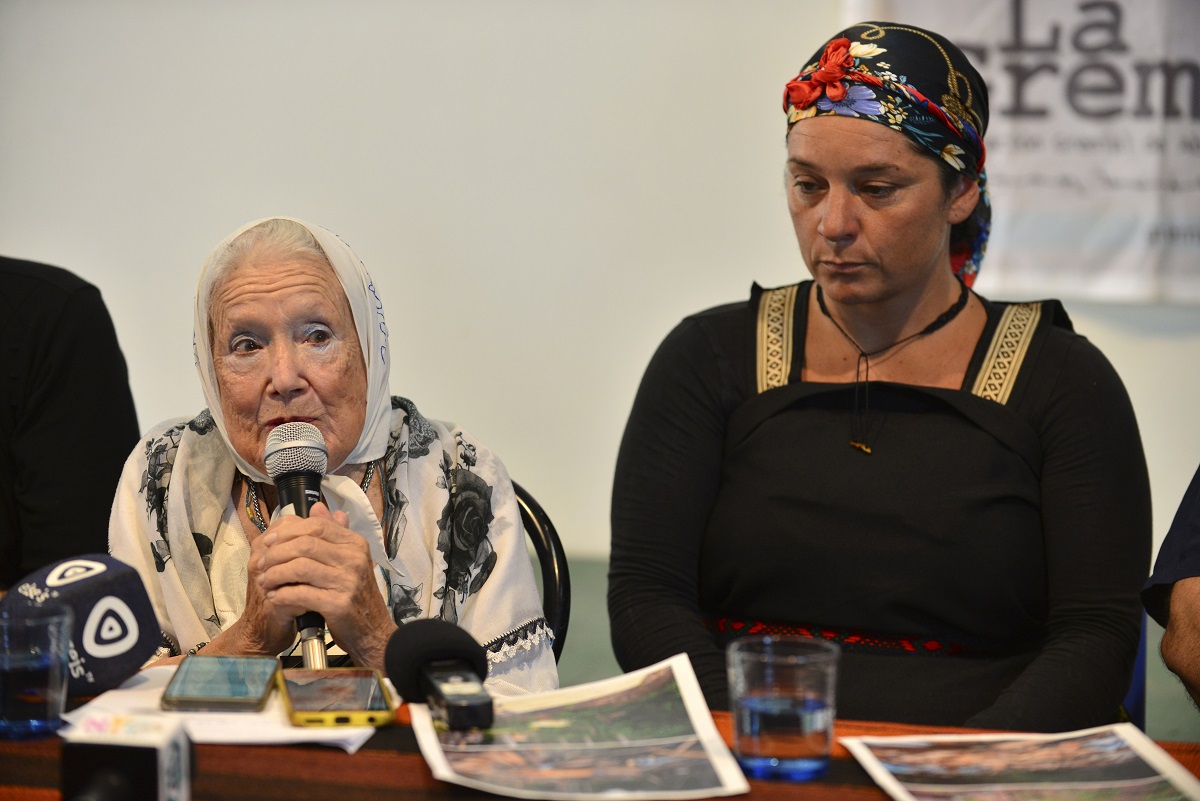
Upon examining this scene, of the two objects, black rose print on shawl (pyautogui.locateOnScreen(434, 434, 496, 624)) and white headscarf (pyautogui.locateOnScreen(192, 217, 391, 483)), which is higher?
white headscarf (pyautogui.locateOnScreen(192, 217, 391, 483))

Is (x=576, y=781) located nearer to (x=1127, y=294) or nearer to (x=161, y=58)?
(x=1127, y=294)

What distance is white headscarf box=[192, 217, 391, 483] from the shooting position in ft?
6.36

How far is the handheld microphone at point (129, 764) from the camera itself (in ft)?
3.34

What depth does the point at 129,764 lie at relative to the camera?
1033 millimetres

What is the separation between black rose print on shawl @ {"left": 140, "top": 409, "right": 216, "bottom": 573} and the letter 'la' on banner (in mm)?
3425

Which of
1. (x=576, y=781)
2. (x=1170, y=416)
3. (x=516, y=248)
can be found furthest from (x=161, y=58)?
(x=576, y=781)

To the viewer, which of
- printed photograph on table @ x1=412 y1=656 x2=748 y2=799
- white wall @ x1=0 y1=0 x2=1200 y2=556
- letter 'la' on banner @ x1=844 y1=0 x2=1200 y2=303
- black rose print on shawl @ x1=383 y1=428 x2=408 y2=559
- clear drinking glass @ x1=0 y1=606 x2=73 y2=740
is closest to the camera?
printed photograph on table @ x1=412 y1=656 x2=748 y2=799

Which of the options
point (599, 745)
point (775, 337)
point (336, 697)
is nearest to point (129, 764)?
point (336, 697)

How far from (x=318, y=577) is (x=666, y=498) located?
72 centimetres

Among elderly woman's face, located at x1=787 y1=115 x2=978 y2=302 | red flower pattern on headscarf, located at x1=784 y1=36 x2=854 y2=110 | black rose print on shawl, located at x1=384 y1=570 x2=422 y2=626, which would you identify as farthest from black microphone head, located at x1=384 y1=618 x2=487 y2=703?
red flower pattern on headscarf, located at x1=784 y1=36 x2=854 y2=110

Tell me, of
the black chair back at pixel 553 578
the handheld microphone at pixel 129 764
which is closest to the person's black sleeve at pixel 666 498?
the black chair back at pixel 553 578

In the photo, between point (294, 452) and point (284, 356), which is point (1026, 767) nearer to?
point (294, 452)

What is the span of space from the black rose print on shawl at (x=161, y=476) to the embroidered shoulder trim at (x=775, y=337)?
0.97 metres

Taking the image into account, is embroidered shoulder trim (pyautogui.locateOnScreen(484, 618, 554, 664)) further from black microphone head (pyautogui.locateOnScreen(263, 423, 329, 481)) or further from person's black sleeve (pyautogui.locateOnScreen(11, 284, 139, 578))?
person's black sleeve (pyautogui.locateOnScreen(11, 284, 139, 578))
